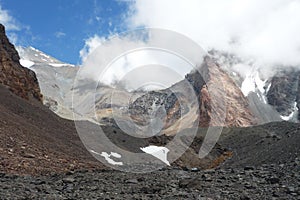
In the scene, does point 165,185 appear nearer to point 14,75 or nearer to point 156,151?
point 156,151

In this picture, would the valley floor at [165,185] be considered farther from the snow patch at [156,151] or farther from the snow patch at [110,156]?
the snow patch at [156,151]

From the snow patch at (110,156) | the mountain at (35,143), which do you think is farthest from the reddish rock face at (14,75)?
the snow patch at (110,156)

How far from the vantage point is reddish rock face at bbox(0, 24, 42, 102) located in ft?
224

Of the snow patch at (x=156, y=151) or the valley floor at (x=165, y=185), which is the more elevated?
the snow patch at (x=156, y=151)

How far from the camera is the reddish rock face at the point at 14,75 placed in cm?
6825

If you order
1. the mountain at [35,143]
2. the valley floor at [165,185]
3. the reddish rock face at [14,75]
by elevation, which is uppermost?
the reddish rock face at [14,75]

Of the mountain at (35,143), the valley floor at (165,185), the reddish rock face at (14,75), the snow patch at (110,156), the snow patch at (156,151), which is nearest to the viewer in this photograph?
the valley floor at (165,185)

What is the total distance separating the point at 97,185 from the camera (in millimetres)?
18875

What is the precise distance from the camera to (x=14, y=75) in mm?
72375

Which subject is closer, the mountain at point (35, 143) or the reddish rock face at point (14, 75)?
the mountain at point (35, 143)

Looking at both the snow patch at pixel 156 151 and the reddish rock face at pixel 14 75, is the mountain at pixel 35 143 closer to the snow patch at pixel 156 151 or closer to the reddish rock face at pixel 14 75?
the snow patch at pixel 156 151

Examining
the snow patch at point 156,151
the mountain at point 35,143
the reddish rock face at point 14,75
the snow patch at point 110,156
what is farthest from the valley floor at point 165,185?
the reddish rock face at point 14,75

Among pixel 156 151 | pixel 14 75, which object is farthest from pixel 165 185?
pixel 14 75

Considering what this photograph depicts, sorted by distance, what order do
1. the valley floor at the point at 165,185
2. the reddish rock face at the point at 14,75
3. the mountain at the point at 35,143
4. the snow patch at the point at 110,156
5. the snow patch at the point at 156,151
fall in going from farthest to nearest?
1. the reddish rock face at the point at 14,75
2. the snow patch at the point at 156,151
3. the snow patch at the point at 110,156
4. the mountain at the point at 35,143
5. the valley floor at the point at 165,185
